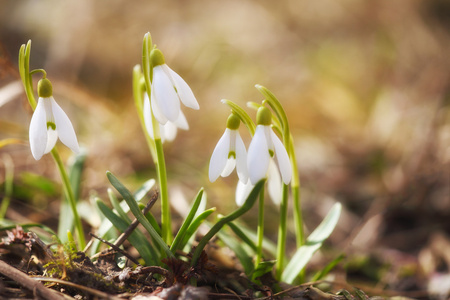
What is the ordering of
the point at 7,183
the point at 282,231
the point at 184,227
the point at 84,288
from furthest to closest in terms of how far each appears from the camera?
the point at 7,183
the point at 282,231
the point at 184,227
the point at 84,288

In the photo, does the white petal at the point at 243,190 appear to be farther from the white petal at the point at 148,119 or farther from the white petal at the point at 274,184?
the white petal at the point at 148,119

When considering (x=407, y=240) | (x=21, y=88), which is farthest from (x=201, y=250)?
(x=407, y=240)

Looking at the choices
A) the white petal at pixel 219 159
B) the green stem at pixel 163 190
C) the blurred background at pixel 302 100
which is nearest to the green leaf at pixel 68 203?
the blurred background at pixel 302 100

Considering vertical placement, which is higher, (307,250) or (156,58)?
(156,58)

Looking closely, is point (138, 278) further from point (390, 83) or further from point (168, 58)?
point (390, 83)

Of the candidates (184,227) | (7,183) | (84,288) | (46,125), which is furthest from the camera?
(7,183)

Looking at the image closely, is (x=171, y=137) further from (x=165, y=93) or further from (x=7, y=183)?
(x=7, y=183)

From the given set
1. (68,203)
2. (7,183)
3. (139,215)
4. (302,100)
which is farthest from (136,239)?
(302,100)
